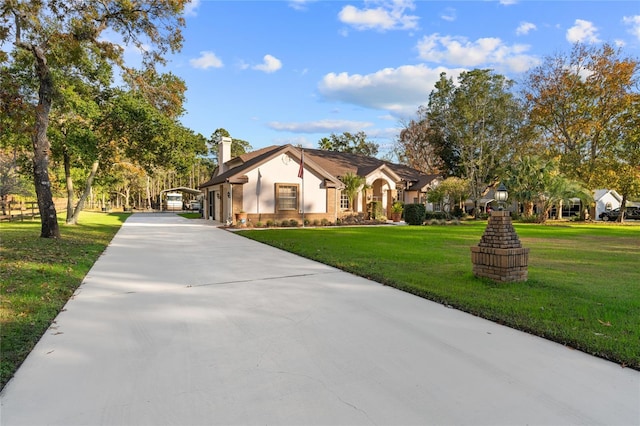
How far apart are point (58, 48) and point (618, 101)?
34.9 metres

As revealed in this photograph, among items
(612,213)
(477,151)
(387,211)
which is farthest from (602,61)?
(387,211)

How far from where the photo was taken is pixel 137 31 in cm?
1240

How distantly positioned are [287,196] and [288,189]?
Answer: 429mm

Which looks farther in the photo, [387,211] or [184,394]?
[387,211]

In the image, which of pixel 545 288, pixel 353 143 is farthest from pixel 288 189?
pixel 353 143

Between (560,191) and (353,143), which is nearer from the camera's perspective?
(560,191)

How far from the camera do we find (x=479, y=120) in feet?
97.9

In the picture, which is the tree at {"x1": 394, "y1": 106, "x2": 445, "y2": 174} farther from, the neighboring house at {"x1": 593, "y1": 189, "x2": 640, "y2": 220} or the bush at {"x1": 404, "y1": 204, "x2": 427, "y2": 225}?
the neighboring house at {"x1": 593, "y1": 189, "x2": 640, "y2": 220}

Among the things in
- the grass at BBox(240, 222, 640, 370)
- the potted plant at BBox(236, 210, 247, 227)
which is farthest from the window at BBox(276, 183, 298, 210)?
the grass at BBox(240, 222, 640, 370)

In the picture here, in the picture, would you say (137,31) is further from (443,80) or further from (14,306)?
(443,80)

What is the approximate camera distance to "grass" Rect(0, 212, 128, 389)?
142 inches

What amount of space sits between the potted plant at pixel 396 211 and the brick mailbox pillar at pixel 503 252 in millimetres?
18777

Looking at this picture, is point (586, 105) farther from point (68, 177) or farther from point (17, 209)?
Result: point (17, 209)

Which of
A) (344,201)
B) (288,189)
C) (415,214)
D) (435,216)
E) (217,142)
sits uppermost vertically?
(217,142)
